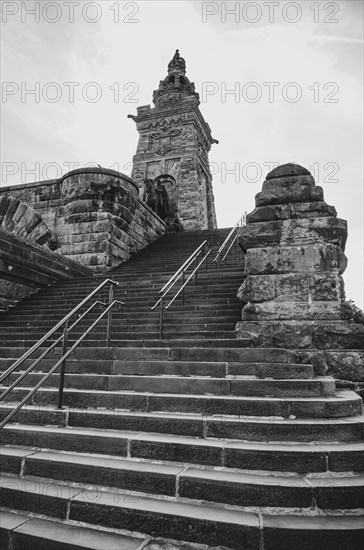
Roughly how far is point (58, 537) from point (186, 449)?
0.99 meters

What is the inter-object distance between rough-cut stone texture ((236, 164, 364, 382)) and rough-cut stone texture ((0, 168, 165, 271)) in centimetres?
679

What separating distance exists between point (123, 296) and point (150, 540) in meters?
5.84

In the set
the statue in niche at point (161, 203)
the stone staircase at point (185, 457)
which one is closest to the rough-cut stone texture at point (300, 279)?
the stone staircase at point (185, 457)

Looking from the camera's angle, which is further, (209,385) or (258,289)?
(258,289)

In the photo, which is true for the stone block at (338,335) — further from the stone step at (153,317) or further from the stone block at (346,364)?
the stone step at (153,317)

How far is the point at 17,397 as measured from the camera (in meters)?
3.96

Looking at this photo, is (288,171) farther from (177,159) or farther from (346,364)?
(177,159)

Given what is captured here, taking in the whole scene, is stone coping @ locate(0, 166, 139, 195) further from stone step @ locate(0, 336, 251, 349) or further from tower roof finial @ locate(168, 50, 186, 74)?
tower roof finial @ locate(168, 50, 186, 74)

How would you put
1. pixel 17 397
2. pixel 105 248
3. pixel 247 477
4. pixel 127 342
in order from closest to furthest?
pixel 247 477
pixel 17 397
pixel 127 342
pixel 105 248

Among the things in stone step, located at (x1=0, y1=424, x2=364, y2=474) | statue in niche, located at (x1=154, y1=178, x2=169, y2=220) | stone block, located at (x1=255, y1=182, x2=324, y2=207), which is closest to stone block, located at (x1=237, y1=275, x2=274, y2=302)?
stone block, located at (x1=255, y1=182, x2=324, y2=207)

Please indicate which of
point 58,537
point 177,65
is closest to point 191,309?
point 58,537

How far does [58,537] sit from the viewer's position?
7.08 ft

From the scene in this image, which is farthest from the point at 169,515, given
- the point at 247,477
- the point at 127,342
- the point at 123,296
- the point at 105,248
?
the point at 105,248

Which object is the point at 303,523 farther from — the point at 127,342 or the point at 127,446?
the point at 127,342
